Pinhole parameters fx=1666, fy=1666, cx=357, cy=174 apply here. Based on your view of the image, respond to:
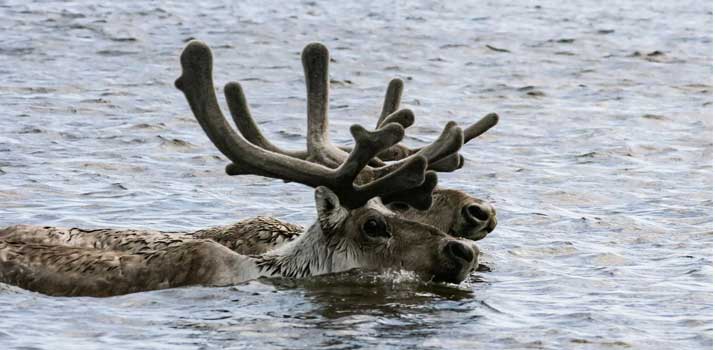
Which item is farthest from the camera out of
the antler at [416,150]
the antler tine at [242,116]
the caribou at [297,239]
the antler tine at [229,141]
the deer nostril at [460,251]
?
the antler at [416,150]

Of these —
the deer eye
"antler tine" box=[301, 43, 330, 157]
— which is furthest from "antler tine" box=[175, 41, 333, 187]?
"antler tine" box=[301, 43, 330, 157]

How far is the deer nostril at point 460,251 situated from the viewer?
8.81 meters

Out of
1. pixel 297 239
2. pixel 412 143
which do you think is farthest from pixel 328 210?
pixel 412 143

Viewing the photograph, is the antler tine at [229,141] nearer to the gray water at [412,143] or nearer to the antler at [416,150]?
the gray water at [412,143]

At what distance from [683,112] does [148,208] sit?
8411 millimetres

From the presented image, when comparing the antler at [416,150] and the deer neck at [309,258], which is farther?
the antler at [416,150]

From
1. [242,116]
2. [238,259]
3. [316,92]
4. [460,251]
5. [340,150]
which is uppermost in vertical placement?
[316,92]

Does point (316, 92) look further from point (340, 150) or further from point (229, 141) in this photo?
point (229, 141)

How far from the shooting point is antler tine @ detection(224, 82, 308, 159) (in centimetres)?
919

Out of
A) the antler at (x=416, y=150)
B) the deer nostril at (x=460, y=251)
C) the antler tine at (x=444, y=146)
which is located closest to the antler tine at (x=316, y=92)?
the antler at (x=416, y=150)

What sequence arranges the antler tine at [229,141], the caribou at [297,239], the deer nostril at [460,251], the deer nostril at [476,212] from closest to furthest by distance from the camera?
the antler tine at [229,141] → the caribou at [297,239] → the deer nostril at [460,251] → the deer nostril at [476,212]

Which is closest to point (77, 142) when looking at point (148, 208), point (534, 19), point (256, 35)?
point (148, 208)

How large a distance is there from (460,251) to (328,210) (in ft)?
2.41

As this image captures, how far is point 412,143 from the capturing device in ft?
53.2
